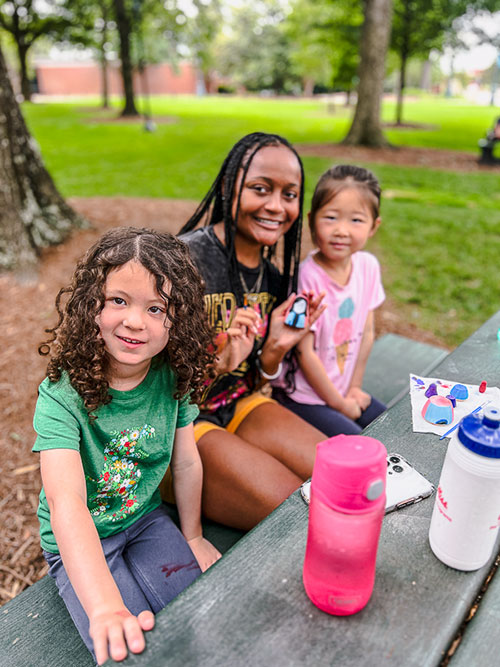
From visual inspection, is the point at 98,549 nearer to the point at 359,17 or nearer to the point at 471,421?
the point at 471,421

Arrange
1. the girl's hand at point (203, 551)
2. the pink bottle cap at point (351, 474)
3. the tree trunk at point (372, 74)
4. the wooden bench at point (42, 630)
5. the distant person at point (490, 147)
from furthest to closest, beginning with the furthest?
the tree trunk at point (372, 74), the distant person at point (490, 147), the girl's hand at point (203, 551), the wooden bench at point (42, 630), the pink bottle cap at point (351, 474)

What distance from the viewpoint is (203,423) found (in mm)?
1927

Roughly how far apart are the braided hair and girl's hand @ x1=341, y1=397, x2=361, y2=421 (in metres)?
0.55

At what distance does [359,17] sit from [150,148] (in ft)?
27.4

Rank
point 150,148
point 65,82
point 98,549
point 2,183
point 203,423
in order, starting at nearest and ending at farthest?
1. point 98,549
2. point 203,423
3. point 2,183
4. point 150,148
5. point 65,82

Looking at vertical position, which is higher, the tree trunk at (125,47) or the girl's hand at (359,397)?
the tree trunk at (125,47)

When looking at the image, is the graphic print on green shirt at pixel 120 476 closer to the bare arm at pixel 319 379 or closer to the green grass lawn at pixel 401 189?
the bare arm at pixel 319 379

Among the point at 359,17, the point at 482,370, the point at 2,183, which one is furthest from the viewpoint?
the point at 359,17

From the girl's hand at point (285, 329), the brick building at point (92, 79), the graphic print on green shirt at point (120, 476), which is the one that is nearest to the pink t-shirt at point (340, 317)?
the girl's hand at point (285, 329)

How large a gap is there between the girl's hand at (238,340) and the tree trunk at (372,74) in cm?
1160

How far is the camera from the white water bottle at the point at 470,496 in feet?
2.67

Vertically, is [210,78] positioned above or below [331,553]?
above

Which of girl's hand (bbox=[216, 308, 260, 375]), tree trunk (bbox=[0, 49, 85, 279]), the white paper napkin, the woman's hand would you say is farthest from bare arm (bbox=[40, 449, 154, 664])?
tree trunk (bbox=[0, 49, 85, 279])

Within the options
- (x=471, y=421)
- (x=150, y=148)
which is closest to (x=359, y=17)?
(x=150, y=148)
